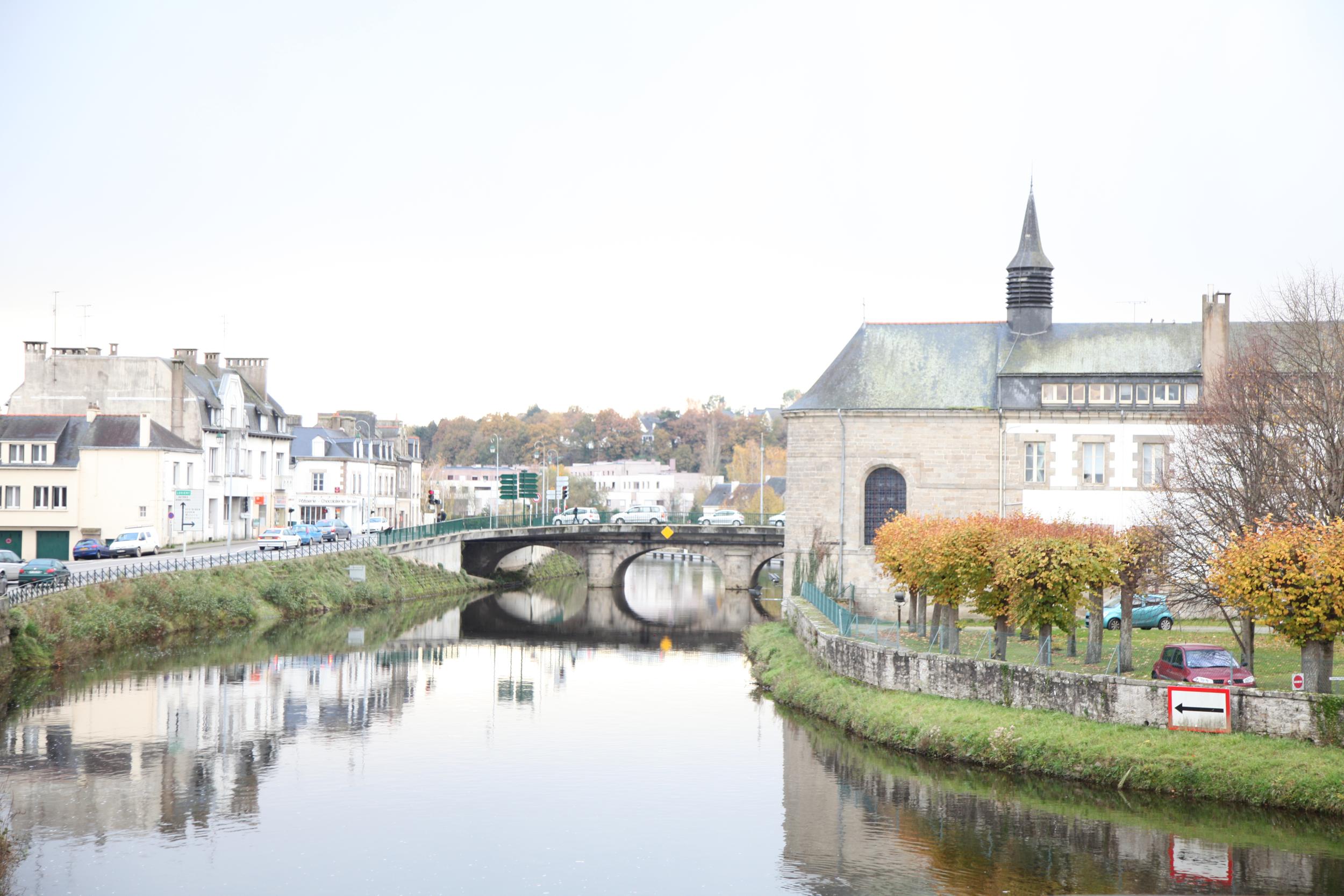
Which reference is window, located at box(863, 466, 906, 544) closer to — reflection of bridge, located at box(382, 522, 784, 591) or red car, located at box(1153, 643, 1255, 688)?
reflection of bridge, located at box(382, 522, 784, 591)

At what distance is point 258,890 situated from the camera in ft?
65.9

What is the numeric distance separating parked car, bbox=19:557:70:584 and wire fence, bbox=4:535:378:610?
0.13 m

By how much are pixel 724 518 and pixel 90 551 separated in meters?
37.2

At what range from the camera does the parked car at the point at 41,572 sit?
43.2 m

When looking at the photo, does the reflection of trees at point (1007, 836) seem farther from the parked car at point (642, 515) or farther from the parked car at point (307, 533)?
the parked car at point (642, 515)

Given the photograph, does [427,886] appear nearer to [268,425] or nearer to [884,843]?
[884,843]

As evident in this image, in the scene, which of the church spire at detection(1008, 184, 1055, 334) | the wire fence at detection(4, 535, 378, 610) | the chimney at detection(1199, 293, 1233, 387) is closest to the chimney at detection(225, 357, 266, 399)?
the wire fence at detection(4, 535, 378, 610)

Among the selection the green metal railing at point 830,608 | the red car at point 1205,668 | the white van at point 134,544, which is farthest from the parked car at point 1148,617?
the white van at point 134,544

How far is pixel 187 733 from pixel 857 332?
29860 millimetres

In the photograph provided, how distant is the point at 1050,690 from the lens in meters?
28.2

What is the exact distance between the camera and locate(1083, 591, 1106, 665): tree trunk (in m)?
31.9

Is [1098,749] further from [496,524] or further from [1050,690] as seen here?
[496,524]

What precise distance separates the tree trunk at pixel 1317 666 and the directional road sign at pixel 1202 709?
1.65 metres

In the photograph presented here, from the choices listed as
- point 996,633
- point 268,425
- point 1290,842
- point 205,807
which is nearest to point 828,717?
point 996,633
